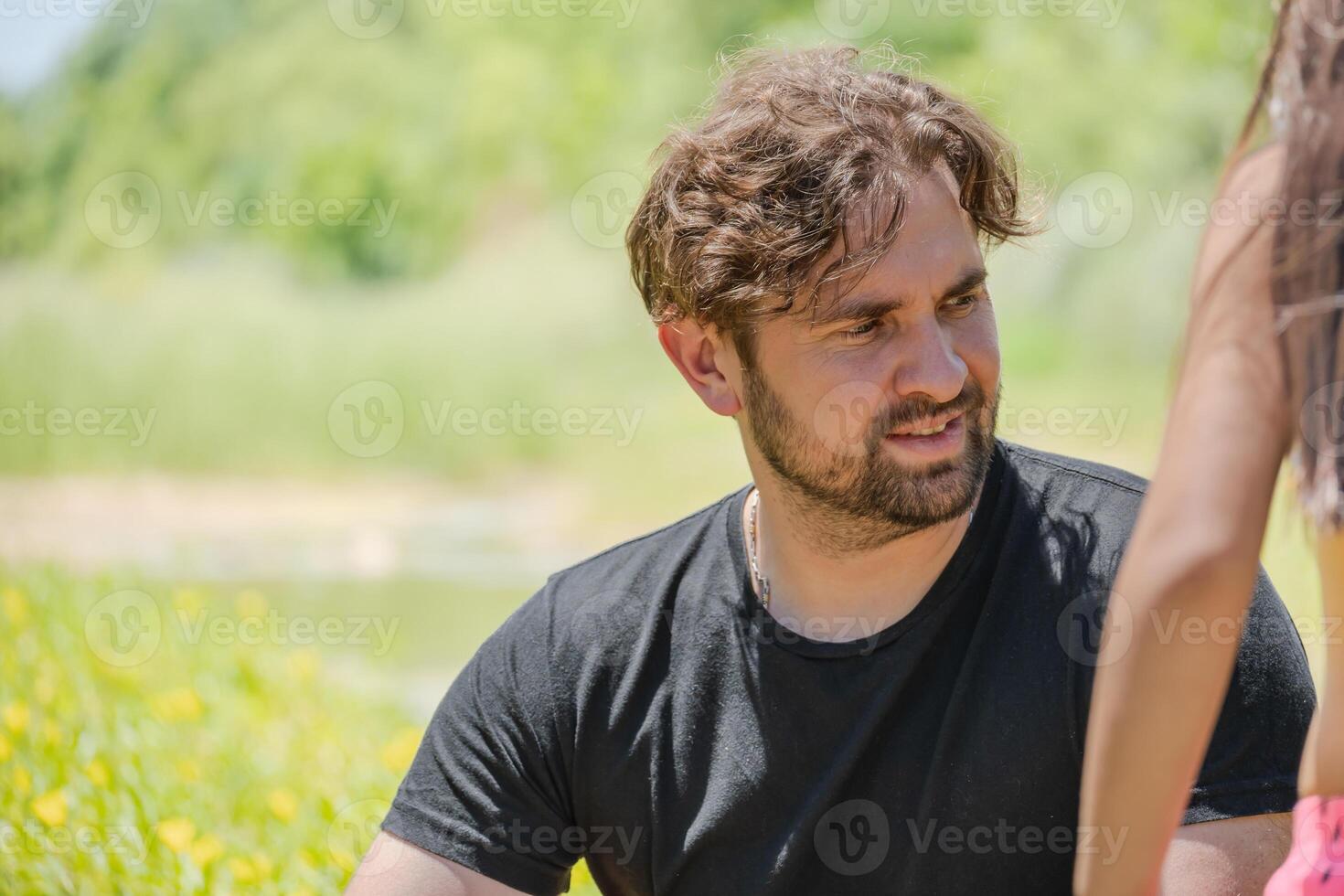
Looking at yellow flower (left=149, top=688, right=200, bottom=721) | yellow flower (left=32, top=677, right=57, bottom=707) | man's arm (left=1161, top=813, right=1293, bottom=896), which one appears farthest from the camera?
yellow flower (left=32, top=677, right=57, bottom=707)

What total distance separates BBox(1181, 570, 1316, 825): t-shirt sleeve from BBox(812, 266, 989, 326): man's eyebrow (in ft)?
1.77

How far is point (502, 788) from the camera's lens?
2.09 m

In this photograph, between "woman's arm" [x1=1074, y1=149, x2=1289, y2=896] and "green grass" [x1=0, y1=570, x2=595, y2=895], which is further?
"green grass" [x1=0, y1=570, x2=595, y2=895]

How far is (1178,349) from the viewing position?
109 centimetres

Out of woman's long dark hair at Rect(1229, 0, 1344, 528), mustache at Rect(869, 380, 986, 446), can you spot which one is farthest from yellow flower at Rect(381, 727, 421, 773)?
→ woman's long dark hair at Rect(1229, 0, 1344, 528)

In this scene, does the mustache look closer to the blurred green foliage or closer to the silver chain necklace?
the silver chain necklace

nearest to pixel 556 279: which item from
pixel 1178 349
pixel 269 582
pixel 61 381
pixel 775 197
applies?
pixel 61 381

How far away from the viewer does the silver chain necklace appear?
2.10 meters

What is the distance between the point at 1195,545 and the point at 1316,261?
0.21 metres

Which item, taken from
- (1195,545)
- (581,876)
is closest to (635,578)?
(581,876)

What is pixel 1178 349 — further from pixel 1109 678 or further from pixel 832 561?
pixel 832 561

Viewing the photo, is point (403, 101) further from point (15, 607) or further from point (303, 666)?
point (303, 666)

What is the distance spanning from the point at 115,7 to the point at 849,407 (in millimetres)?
10873

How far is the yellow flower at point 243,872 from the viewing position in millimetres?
2955
